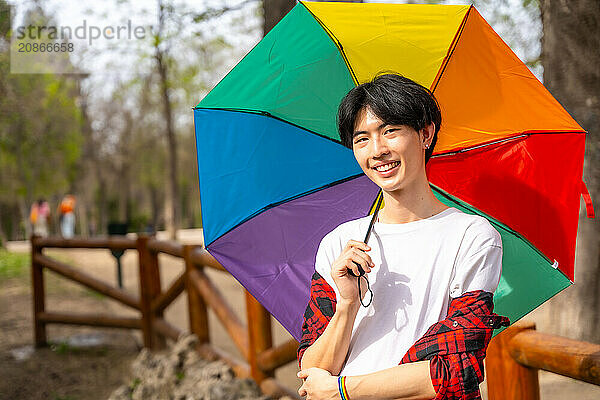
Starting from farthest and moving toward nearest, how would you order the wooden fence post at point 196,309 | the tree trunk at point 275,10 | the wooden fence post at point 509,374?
the wooden fence post at point 196,309, the tree trunk at point 275,10, the wooden fence post at point 509,374

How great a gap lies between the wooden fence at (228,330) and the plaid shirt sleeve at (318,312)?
104cm

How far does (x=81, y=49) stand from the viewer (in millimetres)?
17406

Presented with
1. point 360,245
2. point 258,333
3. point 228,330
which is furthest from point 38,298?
point 360,245

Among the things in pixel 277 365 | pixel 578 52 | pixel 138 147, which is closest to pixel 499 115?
pixel 277 365

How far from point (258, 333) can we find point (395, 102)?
3.21 meters

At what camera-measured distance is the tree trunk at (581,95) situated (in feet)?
15.7

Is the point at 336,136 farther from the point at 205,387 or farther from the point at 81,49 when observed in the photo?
the point at 81,49

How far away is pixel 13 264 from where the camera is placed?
14742 mm

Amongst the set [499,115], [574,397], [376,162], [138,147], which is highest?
[138,147]

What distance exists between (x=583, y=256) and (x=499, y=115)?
377 centimetres

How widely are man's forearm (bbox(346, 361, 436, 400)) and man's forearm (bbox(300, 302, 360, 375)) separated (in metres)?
0.09

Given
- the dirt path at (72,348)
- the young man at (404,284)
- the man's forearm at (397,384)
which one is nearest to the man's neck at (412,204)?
the young man at (404,284)

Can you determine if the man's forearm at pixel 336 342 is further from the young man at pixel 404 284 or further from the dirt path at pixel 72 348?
the dirt path at pixel 72 348

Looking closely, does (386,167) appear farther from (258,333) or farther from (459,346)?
(258,333)
